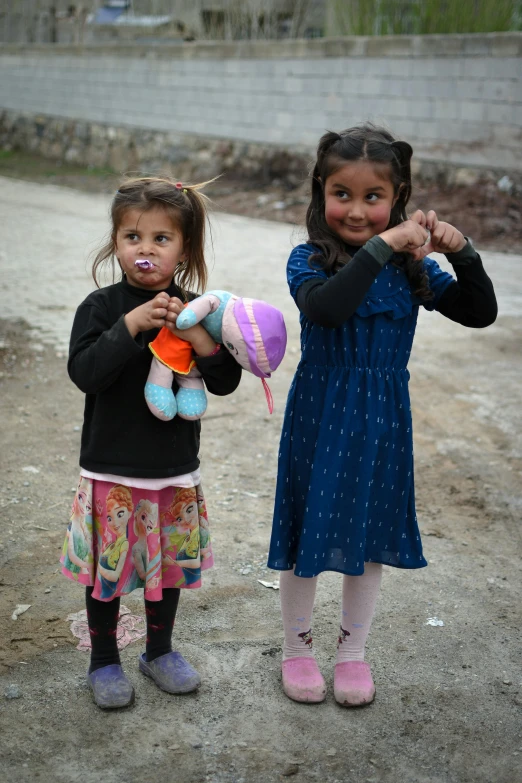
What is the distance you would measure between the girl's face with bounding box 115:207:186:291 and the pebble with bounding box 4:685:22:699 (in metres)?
1.09

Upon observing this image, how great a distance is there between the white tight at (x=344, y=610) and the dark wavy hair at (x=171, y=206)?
839 millimetres

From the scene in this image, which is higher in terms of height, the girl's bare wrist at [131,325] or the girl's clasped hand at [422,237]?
the girl's clasped hand at [422,237]

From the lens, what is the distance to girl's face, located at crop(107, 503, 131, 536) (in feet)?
6.96

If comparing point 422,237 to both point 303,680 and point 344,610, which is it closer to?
point 344,610

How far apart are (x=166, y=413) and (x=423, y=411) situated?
274 cm

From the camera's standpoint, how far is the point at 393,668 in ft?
8.16

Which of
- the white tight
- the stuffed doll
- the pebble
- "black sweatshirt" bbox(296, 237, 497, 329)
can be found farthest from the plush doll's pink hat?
the pebble

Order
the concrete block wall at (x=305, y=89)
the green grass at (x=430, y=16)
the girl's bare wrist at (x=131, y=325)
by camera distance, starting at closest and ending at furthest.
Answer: the girl's bare wrist at (x=131, y=325)
the concrete block wall at (x=305, y=89)
the green grass at (x=430, y=16)

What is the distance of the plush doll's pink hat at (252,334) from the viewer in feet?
6.66

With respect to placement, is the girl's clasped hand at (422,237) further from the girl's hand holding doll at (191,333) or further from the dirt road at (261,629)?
the dirt road at (261,629)

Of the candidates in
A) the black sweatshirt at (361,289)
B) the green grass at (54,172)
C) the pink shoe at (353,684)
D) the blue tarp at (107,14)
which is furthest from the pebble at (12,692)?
the blue tarp at (107,14)

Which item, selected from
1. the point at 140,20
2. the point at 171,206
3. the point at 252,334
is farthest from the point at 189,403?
the point at 140,20

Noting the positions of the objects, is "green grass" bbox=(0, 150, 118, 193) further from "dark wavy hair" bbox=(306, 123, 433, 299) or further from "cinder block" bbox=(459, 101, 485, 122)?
"dark wavy hair" bbox=(306, 123, 433, 299)

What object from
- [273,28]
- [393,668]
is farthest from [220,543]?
[273,28]
